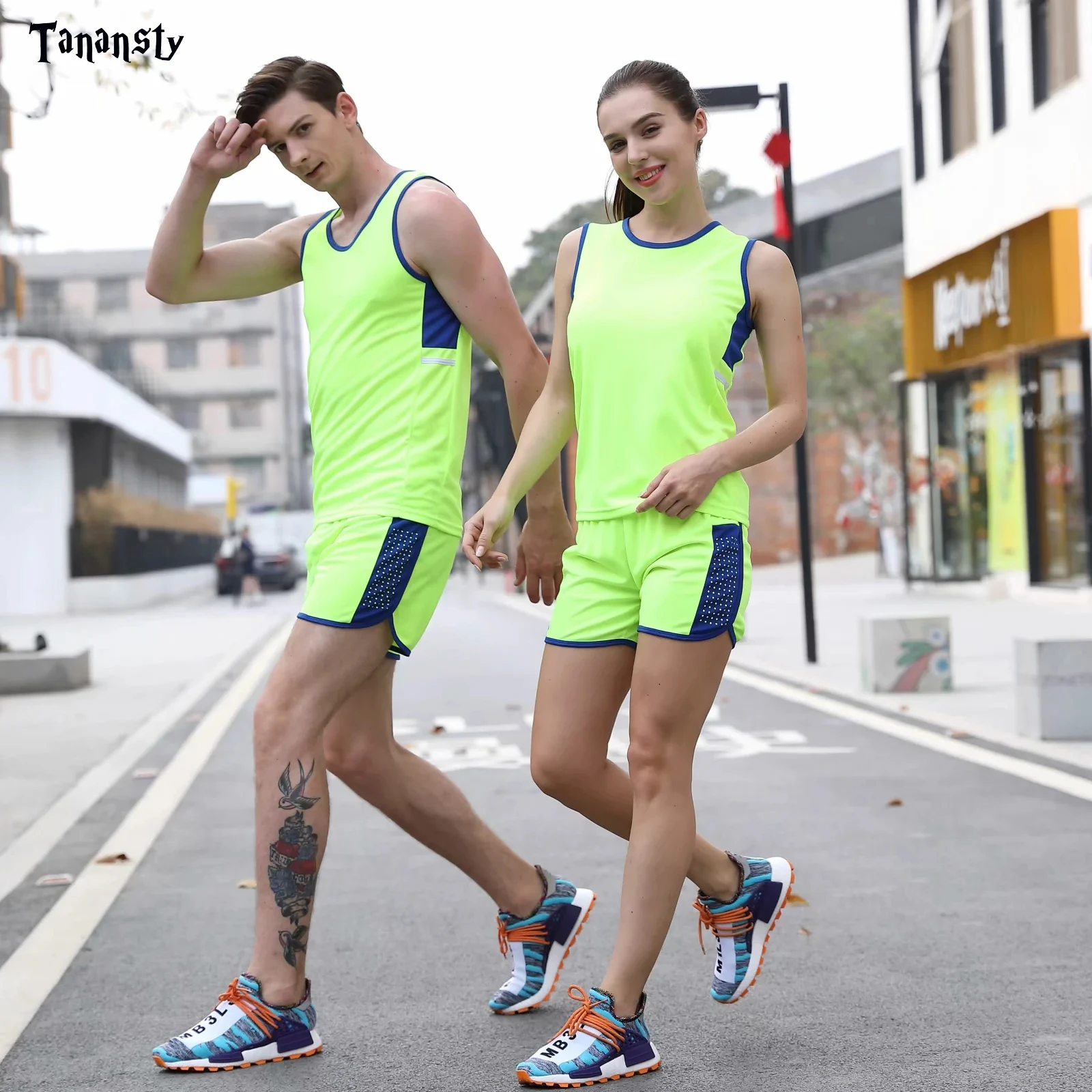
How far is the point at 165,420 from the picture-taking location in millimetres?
57375

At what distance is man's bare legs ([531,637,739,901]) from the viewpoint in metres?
3.79

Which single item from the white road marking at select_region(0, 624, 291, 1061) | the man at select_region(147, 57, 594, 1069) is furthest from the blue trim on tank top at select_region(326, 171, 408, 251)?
the white road marking at select_region(0, 624, 291, 1061)

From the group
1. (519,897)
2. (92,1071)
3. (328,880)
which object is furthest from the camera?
(328,880)

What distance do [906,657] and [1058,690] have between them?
3020mm

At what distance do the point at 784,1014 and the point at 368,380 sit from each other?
67.4 inches

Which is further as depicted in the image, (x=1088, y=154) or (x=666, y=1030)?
(x=1088, y=154)

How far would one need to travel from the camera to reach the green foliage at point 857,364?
41.2 m

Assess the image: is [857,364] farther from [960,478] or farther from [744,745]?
[744,745]

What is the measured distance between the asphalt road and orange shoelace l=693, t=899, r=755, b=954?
0.22m

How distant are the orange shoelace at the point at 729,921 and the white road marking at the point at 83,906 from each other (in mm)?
1546

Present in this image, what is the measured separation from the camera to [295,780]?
3.91 m

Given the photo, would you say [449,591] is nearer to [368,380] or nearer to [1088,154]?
[1088,154]

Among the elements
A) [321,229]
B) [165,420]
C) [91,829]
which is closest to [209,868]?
[91,829]

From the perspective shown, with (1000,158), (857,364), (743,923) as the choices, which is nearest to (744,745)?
(743,923)
